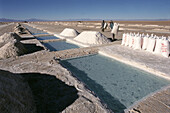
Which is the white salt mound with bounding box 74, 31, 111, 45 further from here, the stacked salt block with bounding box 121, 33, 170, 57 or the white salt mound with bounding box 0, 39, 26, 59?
the white salt mound with bounding box 0, 39, 26, 59

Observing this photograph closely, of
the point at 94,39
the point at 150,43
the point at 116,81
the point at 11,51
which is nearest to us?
the point at 116,81

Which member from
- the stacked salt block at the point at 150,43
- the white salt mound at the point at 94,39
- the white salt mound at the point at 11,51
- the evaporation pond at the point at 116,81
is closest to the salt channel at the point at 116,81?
the evaporation pond at the point at 116,81

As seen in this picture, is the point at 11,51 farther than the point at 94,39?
No

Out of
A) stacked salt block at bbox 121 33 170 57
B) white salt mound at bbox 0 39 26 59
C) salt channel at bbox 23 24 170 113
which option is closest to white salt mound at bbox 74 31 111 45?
stacked salt block at bbox 121 33 170 57

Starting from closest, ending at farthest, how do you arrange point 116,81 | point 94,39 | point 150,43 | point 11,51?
point 116,81, point 11,51, point 150,43, point 94,39

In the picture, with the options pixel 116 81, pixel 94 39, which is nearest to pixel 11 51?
pixel 116 81

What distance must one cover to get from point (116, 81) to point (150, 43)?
4.18 meters

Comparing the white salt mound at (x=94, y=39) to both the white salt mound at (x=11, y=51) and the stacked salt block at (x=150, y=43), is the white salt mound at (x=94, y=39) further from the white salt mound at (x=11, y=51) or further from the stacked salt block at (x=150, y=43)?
the white salt mound at (x=11, y=51)

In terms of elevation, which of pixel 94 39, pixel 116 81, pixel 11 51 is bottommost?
pixel 116 81

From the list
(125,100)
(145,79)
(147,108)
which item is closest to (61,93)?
(125,100)

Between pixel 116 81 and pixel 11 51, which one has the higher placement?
pixel 11 51

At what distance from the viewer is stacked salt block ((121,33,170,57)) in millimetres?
6336

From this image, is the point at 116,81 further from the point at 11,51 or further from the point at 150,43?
the point at 11,51

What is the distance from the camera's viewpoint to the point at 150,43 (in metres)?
7.11
